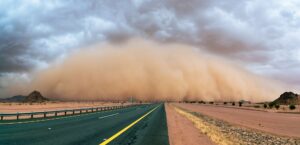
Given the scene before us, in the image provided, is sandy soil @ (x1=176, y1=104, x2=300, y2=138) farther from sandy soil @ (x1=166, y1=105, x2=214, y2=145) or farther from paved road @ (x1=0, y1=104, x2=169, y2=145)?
paved road @ (x1=0, y1=104, x2=169, y2=145)

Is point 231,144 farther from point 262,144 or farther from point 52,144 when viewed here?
point 52,144

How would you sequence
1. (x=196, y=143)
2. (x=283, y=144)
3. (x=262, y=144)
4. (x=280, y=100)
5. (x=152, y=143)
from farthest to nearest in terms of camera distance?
1. (x=280, y=100)
2. (x=283, y=144)
3. (x=262, y=144)
4. (x=196, y=143)
5. (x=152, y=143)

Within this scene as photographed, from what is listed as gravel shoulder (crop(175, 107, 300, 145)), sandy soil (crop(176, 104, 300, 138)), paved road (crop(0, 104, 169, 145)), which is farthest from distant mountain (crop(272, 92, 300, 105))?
paved road (crop(0, 104, 169, 145))

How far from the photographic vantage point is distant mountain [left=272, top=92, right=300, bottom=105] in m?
171

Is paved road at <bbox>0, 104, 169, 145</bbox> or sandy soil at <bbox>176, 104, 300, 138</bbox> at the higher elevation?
paved road at <bbox>0, 104, 169, 145</bbox>

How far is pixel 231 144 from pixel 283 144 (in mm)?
6701

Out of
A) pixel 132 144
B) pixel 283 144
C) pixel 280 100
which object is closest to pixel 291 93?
pixel 280 100

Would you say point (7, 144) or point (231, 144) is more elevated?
point (7, 144)

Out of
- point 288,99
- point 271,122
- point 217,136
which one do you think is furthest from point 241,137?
point 288,99

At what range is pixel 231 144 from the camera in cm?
1583

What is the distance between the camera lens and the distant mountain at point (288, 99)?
563 feet

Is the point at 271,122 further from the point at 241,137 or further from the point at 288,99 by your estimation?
the point at 288,99

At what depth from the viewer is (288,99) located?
177 metres

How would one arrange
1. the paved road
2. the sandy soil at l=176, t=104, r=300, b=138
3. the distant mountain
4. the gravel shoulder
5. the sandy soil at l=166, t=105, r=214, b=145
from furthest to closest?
1. the distant mountain
2. the sandy soil at l=176, t=104, r=300, b=138
3. the gravel shoulder
4. the sandy soil at l=166, t=105, r=214, b=145
5. the paved road
